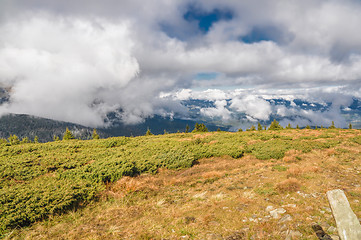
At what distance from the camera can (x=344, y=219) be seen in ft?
14.2

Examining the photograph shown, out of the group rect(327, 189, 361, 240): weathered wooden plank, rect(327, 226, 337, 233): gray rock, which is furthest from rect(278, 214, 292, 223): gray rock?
rect(327, 189, 361, 240): weathered wooden plank

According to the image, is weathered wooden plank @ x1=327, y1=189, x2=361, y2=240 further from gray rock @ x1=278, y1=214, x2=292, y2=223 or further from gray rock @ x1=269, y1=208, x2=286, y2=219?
gray rock @ x1=269, y1=208, x2=286, y2=219

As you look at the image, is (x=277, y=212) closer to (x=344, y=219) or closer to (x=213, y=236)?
(x=213, y=236)

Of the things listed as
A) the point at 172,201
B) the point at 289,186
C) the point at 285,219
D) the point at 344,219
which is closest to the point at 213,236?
the point at 285,219

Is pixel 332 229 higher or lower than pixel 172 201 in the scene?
higher

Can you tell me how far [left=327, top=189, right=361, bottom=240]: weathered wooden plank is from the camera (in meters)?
4.25

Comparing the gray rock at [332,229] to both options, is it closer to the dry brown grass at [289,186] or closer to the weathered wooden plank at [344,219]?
the weathered wooden plank at [344,219]

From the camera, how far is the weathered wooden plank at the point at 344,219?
14.0ft

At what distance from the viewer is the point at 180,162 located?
17531 millimetres

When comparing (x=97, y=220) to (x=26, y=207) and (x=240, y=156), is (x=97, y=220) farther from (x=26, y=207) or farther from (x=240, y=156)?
Result: (x=240, y=156)

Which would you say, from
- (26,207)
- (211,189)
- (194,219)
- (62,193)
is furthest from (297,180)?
(26,207)

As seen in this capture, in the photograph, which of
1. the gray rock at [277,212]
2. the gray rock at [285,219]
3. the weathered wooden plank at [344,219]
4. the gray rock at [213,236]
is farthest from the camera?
the gray rock at [277,212]

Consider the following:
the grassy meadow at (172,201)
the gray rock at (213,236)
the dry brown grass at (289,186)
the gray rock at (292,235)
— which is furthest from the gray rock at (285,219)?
the dry brown grass at (289,186)

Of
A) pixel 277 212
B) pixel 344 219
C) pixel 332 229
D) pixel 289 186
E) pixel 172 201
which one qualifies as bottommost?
pixel 172 201
